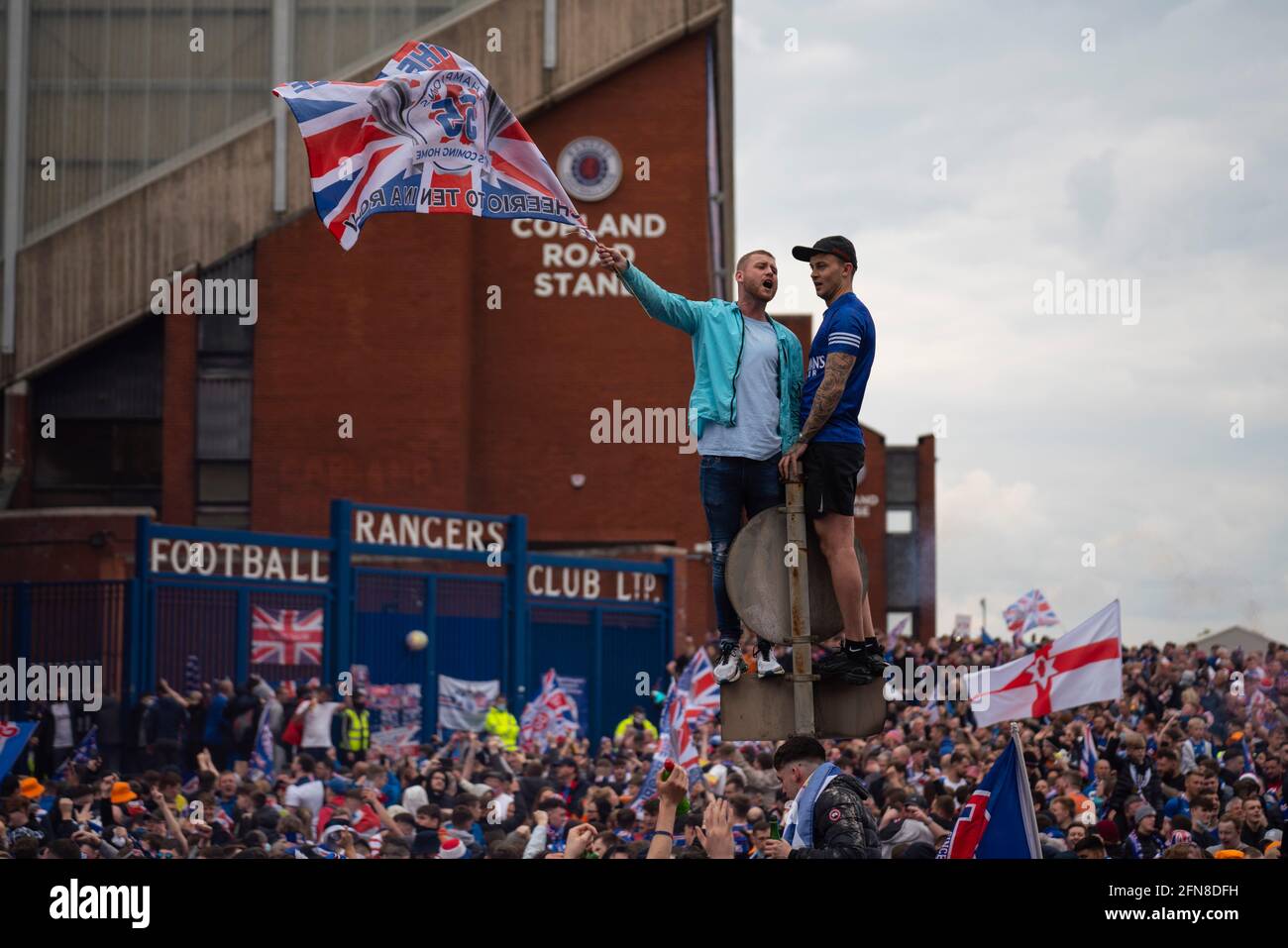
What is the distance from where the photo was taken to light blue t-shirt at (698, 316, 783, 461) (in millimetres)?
7641

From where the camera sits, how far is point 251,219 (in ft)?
127

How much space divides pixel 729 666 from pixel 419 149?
106 inches

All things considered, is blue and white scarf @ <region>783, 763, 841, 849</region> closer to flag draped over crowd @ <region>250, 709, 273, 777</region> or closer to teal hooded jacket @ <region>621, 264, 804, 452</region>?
teal hooded jacket @ <region>621, 264, 804, 452</region>

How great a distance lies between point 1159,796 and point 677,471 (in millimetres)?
25947

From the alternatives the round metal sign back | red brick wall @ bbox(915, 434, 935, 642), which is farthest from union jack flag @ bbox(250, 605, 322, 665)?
red brick wall @ bbox(915, 434, 935, 642)

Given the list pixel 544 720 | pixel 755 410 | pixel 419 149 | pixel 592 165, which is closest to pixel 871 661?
pixel 755 410

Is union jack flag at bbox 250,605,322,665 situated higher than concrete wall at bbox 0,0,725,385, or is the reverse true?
concrete wall at bbox 0,0,725,385

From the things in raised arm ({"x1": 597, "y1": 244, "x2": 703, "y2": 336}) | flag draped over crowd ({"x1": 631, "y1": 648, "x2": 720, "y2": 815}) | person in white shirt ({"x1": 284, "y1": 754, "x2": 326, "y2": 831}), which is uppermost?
raised arm ({"x1": 597, "y1": 244, "x2": 703, "y2": 336})

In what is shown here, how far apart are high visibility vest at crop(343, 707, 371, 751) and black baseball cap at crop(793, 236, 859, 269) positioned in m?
17.5

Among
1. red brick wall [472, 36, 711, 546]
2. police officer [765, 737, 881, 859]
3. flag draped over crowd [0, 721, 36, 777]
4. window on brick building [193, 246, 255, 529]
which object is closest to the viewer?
police officer [765, 737, 881, 859]

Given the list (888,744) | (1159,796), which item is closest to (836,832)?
(1159,796)

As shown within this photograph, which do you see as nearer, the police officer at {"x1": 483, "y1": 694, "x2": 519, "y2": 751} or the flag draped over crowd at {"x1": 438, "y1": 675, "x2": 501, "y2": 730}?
the police officer at {"x1": 483, "y1": 694, "x2": 519, "y2": 751}

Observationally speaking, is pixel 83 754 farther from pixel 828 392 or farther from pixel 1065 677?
pixel 828 392
